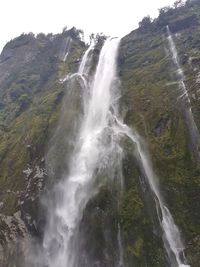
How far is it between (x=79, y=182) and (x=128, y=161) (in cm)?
581

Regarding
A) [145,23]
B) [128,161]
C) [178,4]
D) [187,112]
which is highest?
[178,4]

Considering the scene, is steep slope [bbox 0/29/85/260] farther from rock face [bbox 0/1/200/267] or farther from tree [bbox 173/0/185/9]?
tree [bbox 173/0/185/9]

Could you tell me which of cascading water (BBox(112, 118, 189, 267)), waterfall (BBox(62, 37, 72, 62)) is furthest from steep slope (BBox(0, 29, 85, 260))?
cascading water (BBox(112, 118, 189, 267))

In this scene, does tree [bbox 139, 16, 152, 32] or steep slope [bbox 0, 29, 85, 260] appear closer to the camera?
steep slope [bbox 0, 29, 85, 260]

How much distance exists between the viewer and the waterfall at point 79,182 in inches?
1316

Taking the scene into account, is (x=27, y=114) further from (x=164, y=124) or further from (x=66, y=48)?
(x=66, y=48)

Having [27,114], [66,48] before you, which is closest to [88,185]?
[27,114]

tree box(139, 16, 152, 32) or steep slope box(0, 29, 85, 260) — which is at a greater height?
tree box(139, 16, 152, 32)

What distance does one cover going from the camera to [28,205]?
38.0 metres

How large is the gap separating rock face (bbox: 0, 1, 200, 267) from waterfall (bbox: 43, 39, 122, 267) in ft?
3.80

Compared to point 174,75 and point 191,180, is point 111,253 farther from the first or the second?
point 174,75

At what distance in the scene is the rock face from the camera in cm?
3316

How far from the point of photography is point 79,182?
38.7 metres

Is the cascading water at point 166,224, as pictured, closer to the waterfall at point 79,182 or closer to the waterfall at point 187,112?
the waterfall at point 79,182
